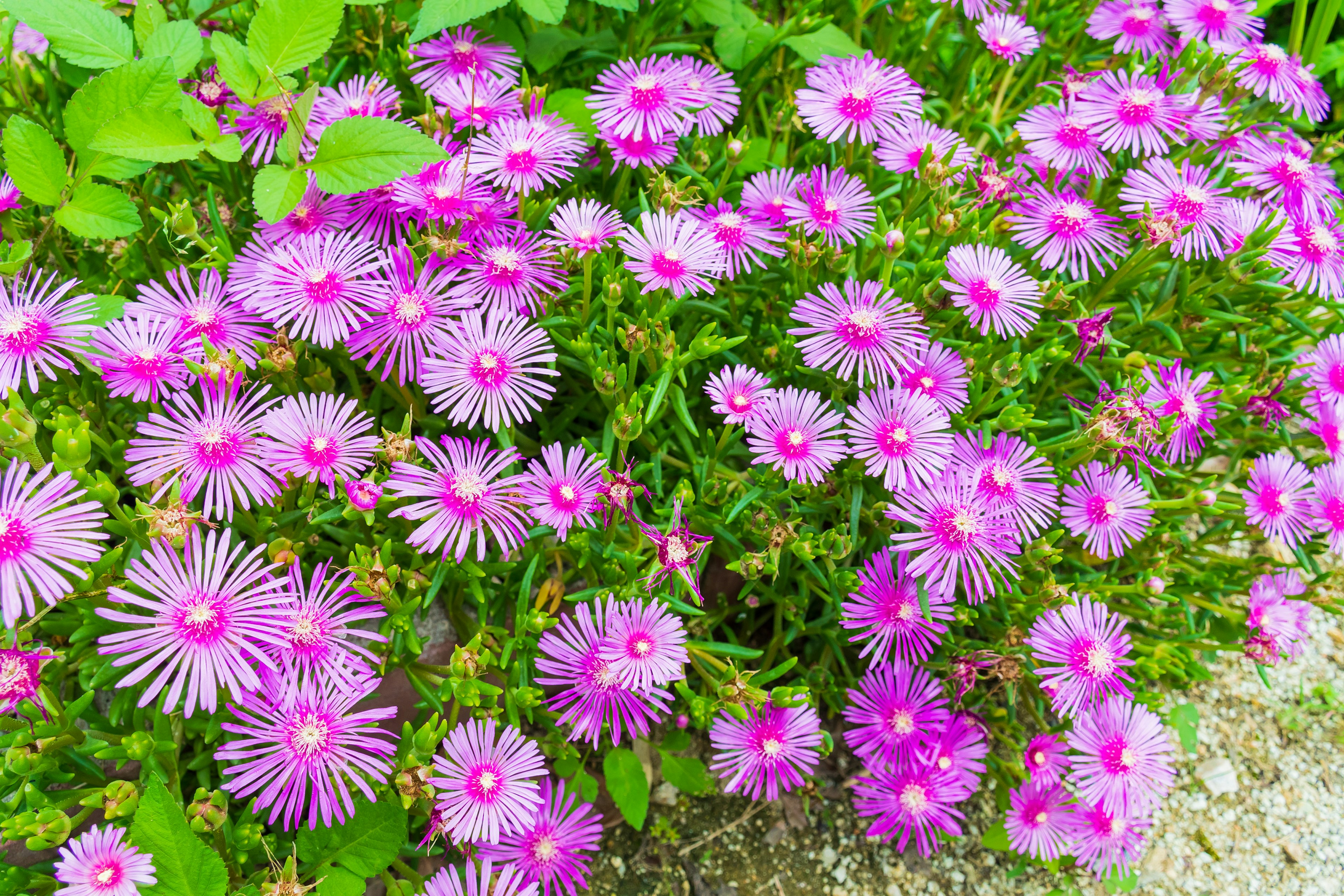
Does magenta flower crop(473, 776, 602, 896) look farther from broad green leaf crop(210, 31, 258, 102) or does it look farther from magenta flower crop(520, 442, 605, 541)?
broad green leaf crop(210, 31, 258, 102)

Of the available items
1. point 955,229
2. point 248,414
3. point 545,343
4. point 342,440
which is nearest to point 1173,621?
point 955,229

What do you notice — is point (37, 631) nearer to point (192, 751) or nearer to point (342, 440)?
point (192, 751)

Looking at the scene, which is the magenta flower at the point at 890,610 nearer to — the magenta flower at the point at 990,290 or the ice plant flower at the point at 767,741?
the ice plant flower at the point at 767,741

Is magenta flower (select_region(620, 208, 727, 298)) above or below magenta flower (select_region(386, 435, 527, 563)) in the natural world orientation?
above

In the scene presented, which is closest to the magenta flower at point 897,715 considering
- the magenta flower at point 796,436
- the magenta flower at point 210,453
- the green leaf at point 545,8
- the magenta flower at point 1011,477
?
the magenta flower at point 1011,477

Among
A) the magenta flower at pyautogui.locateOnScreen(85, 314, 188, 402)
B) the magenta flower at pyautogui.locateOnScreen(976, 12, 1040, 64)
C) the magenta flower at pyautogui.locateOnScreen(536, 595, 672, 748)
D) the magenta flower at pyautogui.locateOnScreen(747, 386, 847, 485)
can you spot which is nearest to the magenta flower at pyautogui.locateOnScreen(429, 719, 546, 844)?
the magenta flower at pyautogui.locateOnScreen(536, 595, 672, 748)

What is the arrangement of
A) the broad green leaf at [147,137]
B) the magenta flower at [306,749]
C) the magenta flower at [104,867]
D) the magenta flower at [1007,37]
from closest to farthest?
the magenta flower at [104,867], the magenta flower at [306,749], the broad green leaf at [147,137], the magenta flower at [1007,37]

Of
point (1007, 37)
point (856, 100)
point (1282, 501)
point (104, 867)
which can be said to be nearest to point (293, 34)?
point (856, 100)

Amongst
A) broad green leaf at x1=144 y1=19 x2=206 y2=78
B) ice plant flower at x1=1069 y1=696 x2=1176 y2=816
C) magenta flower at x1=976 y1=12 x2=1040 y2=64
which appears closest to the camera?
broad green leaf at x1=144 y1=19 x2=206 y2=78
